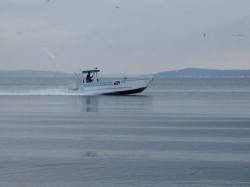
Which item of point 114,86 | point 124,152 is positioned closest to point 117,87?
point 114,86

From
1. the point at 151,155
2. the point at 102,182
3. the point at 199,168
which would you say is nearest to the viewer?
the point at 102,182

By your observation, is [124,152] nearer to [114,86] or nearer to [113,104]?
[113,104]

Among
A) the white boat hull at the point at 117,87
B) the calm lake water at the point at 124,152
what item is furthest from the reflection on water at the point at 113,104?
the calm lake water at the point at 124,152

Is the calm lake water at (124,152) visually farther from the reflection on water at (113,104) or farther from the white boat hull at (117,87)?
the white boat hull at (117,87)

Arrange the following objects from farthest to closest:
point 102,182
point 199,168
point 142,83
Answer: point 142,83, point 199,168, point 102,182

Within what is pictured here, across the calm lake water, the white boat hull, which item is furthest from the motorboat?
the calm lake water

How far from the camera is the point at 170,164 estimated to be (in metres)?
22.1

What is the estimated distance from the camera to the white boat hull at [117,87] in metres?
75.0

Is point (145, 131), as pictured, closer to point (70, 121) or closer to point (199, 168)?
point (70, 121)

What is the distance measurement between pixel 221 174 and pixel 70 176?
416cm

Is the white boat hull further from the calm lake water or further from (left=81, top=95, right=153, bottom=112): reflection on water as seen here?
the calm lake water

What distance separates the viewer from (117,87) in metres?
75.4

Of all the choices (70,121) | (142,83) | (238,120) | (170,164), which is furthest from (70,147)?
(142,83)

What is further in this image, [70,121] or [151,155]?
[70,121]
